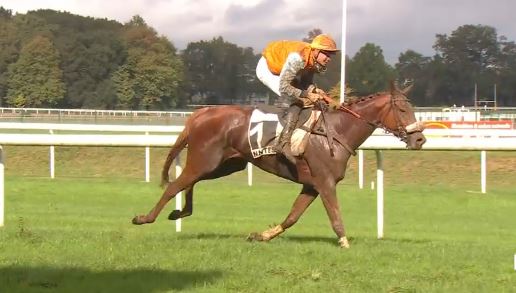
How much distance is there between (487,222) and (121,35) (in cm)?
6767

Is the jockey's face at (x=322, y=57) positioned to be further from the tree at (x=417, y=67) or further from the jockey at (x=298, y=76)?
the tree at (x=417, y=67)

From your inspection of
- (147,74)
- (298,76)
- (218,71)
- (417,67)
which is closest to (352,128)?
(298,76)

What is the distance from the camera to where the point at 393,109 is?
21.4ft

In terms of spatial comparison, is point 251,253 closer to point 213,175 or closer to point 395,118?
point 213,175

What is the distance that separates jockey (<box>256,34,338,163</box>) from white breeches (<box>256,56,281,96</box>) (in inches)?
2.8

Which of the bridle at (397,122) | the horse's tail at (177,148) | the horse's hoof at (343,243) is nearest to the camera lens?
the horse's hoof at (343,243)

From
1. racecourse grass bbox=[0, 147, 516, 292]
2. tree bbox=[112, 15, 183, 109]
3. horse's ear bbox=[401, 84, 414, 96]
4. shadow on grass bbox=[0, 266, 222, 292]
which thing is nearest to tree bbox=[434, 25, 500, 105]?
→ tree bbox=[112, 15, 183, 109]

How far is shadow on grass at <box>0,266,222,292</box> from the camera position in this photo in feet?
14.6

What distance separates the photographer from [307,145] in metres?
6.37

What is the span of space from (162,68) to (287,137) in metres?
62.2

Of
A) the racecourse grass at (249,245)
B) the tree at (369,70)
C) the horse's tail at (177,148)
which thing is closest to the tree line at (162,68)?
the tree at (369,70)

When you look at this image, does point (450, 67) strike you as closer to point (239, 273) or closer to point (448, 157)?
point (448, 157)

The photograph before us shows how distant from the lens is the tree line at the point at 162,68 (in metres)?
64.8

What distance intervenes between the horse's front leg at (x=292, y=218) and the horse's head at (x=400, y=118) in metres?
0.87
